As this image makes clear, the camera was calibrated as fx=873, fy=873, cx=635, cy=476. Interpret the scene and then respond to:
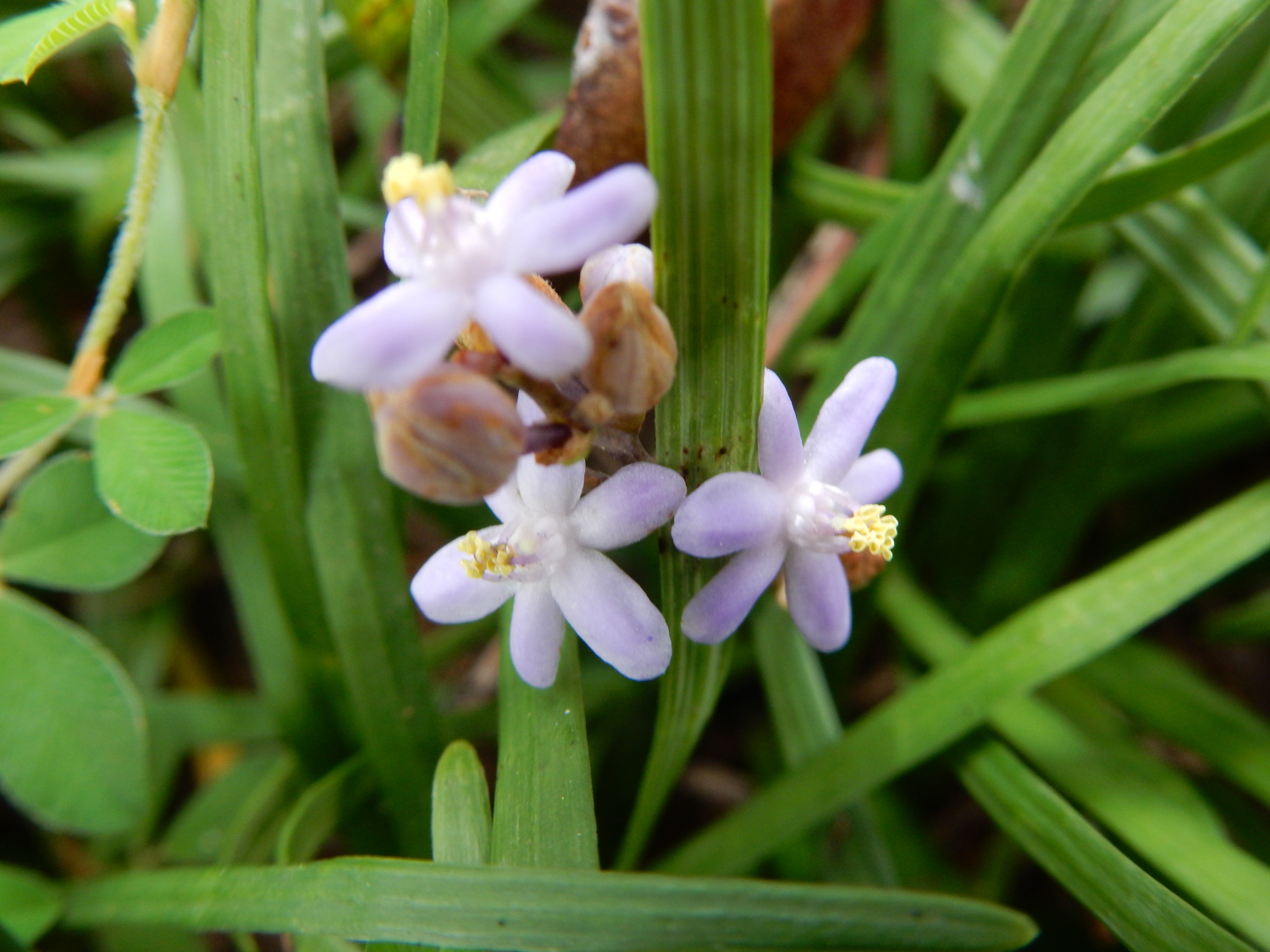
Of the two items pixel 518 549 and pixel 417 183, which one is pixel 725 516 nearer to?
pixel 518 549

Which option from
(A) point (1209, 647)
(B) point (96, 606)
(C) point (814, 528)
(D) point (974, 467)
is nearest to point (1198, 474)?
(A) point (1209, 647)

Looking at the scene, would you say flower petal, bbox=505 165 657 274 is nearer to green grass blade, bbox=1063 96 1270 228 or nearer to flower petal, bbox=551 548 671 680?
flower petal, bbox=551 548 671 680

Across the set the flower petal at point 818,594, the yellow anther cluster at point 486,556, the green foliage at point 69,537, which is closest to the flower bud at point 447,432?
the yellow anther cluster at point 486,556

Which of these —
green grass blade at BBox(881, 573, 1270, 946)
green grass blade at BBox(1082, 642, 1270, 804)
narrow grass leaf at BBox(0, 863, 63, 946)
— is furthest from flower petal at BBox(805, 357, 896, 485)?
narrow grass leaf at BBox(0, 863, 63, 946)

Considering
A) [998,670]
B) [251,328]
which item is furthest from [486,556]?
[998,670]

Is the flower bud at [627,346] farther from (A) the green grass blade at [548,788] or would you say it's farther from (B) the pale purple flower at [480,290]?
(A) the green grass blade at [548,788]

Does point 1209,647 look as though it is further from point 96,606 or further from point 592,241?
point 96,606
